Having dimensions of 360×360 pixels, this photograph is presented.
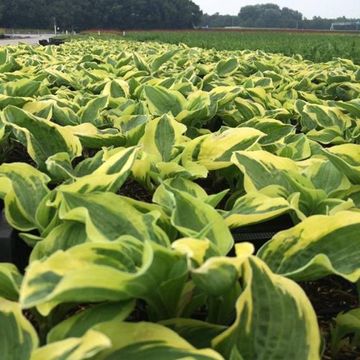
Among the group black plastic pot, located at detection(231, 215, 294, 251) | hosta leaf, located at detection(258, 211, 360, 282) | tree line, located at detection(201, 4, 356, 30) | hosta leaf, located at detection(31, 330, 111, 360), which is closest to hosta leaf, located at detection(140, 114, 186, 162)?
black plastic pot, located at detection(231, 215, 294, 251)

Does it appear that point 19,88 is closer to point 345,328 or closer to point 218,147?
point 218,147

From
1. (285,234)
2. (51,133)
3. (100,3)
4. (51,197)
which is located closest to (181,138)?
(51,133)

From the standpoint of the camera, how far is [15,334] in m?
0.63

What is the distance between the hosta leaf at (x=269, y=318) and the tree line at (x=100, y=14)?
57.9 meters

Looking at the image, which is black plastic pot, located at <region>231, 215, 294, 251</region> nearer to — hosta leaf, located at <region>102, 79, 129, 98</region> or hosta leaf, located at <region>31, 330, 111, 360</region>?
hosta leaf, located at <region>31, 330, 111, 360</region>

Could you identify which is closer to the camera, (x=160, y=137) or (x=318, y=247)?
(x=318, y=247)

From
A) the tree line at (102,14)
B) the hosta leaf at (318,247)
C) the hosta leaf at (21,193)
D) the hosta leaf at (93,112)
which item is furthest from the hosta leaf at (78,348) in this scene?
the tree line at (102,14)

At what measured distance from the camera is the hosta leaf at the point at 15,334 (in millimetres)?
615

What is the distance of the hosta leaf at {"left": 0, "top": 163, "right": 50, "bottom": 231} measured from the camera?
0.94 metres

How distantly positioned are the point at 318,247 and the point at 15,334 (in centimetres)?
40

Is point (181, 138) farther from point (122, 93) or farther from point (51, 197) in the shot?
point (122, 93)

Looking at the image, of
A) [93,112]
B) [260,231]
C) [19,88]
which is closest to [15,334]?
[260,231]

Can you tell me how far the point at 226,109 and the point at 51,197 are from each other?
1047 mm

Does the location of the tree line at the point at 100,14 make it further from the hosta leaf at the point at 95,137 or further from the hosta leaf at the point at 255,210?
the hosta leaf at the point at 255,210
